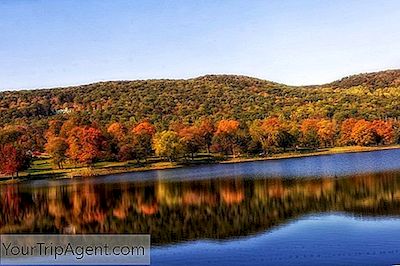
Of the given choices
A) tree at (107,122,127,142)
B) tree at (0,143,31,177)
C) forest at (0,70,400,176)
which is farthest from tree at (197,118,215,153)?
tree at (0,143,31,177)

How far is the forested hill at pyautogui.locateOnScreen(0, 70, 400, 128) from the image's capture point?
128750mm

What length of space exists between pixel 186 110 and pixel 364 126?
1823 inches

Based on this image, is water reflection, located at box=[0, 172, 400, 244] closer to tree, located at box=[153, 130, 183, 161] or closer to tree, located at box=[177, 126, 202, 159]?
tree, located at box=[153, 130, 183, 161]

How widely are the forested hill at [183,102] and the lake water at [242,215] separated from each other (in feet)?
198

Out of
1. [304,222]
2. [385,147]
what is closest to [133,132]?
[385,147]

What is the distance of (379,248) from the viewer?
25.2 m

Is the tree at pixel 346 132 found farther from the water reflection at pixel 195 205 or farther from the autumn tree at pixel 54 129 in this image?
the water reflection at pixel 195 205

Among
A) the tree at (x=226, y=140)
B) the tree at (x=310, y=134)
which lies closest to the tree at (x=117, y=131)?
the tree at (x=226, y=140)

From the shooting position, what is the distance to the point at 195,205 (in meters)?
Answer: 41.8

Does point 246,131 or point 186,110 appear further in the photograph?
point 186,110

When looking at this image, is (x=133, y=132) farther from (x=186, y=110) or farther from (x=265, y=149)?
(x=186, y=110)

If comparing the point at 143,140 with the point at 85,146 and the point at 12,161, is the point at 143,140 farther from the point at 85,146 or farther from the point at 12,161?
the point at 12,161

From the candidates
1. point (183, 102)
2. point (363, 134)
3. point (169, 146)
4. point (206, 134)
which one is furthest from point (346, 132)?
point (183, 102)

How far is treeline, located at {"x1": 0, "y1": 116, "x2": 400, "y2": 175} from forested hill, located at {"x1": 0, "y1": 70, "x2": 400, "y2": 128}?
10372 millimetres
